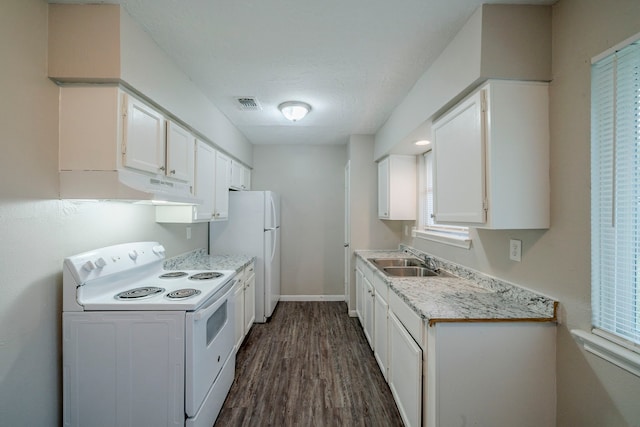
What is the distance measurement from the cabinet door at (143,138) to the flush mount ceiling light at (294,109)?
113cm

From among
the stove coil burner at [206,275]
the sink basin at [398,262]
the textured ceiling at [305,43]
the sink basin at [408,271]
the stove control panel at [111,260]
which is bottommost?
the sink basin at [408,271]

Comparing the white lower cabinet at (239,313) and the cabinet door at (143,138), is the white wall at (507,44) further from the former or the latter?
the white lower cabinet at (239,313)

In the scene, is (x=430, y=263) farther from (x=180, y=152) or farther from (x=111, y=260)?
(x=111, y=260)

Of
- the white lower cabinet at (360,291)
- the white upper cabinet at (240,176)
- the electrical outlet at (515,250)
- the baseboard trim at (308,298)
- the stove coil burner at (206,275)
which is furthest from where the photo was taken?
the baseboard trim at (308,298)

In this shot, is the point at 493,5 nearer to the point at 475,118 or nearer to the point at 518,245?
the point at 475,118

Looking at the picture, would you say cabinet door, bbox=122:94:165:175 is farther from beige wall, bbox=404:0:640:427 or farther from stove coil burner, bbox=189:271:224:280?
beige wall, bbox=404:0:640:427

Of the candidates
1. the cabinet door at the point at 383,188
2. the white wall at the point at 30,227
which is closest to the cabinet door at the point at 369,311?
the cabinet door at the point at 383,188

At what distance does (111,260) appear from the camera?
158 centimetres

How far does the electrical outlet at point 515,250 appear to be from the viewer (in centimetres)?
148

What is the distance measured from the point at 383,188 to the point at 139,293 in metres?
2.64

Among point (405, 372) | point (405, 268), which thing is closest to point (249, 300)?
point (405, 268)

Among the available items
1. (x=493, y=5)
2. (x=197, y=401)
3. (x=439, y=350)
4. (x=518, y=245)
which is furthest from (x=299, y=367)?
(x=493, y=5)

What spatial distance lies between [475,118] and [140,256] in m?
2.34

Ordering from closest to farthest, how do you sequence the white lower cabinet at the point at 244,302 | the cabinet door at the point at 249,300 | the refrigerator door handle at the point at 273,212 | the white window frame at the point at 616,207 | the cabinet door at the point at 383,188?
the white window frame at the point at 616,207 < the white lower cabinet at the point at 244,302 < the cabinet door at the point at 249,300 < the cabinet door at the point at 383,188 < the refrigerator door handle at the point at 273,212
